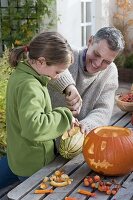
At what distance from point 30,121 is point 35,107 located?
0.07 m

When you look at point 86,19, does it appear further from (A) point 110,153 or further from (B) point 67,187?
(B) point 67,187

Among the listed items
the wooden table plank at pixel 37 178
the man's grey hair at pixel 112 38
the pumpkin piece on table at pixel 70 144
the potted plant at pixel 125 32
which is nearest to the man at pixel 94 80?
the man's grey hair at pixel 112 38

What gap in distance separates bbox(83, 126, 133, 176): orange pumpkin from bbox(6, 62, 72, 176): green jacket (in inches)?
6.9

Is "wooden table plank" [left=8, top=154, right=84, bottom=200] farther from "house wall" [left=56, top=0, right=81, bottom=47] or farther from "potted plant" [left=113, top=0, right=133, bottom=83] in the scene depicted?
"potted plant" [left=113, top=0, right=133, bottom=83]

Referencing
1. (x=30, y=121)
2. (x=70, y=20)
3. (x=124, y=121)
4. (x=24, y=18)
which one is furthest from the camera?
(x=70, y=20)

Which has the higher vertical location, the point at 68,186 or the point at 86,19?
the point at 86,19

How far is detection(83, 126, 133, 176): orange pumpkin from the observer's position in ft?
6.28

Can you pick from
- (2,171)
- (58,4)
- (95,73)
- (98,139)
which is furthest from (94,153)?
(58,4)

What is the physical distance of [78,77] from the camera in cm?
274

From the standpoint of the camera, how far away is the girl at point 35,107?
71.5 inches

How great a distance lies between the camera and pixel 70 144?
2102 millimetres

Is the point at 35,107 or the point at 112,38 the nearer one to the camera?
the point at 35,107

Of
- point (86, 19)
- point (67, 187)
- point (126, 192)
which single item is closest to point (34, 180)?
point (67, 187)

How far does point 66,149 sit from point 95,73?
29.8 inches
